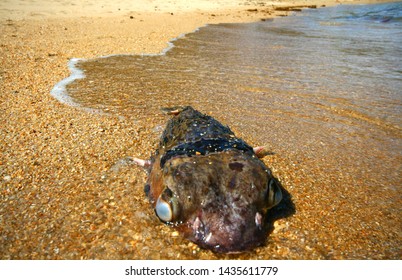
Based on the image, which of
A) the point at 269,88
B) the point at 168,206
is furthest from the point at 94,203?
the point at 269,88

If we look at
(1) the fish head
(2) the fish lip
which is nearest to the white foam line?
(1) the fish head

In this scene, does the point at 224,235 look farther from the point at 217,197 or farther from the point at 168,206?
the point at 168,206

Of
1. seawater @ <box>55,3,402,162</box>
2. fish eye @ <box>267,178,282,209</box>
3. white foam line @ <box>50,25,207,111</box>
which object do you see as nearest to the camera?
fish eye @ <box>267,178,282,209</box>

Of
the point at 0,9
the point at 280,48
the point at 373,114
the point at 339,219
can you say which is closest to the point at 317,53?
the point at 280,48

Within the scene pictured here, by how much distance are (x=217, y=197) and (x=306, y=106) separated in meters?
3.93

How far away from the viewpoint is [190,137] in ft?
9.95

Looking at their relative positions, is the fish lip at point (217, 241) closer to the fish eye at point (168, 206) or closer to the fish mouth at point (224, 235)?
the fish mouth at point (224, 235)

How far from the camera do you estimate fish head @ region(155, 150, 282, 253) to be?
2.17 metres

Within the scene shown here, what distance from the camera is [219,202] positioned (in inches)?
87.6

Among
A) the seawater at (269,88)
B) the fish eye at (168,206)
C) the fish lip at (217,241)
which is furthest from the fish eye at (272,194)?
the seawater at (269,88)

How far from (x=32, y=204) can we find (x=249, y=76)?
5.60 m

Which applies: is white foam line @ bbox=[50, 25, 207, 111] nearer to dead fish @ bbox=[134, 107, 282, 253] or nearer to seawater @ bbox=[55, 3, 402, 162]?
seawater @ bbox=[55, 3, 402, 162]

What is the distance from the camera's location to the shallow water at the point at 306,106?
2.95 m

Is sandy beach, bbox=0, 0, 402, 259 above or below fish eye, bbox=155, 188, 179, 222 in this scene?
below
